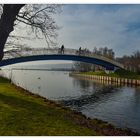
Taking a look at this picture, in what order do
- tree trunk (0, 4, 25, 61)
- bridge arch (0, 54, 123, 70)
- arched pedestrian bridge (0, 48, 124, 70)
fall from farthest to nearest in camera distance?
bridge arch (0, 54, 123, 70) < arched pedestrian bridge (0, 48, 124, 70) < tree trunk (0, 4, 25, 61)

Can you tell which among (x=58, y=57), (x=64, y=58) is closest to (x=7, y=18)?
(x=58, y=57)

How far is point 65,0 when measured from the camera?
5629 mm

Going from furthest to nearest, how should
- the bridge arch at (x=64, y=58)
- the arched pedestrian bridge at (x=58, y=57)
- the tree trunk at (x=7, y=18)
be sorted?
the bridge arch at (x=64, y=58) → the arched pedestrian bridge at (x=58, y=57) → the tree trunk at (x=7, y=18)

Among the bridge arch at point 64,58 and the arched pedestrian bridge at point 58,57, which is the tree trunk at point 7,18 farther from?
the bridge arch at point 64,58

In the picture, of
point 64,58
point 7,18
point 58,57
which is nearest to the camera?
point 7,18

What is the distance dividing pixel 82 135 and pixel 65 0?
2.51 m

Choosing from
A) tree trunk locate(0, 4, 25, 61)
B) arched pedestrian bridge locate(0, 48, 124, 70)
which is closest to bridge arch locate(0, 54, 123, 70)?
arched pedestrian bridge locate(0, 48, 124, 70)

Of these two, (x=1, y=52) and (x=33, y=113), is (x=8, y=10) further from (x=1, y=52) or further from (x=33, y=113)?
(x=33, y=113)

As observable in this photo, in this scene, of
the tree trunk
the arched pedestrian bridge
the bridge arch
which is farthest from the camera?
the bridge arch

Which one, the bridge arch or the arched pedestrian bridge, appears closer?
the arched pedestrian bridge

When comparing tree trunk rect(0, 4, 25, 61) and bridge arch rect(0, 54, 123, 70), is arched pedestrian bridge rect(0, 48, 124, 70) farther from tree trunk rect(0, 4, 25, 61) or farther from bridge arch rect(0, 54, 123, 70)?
tree trunk rect(0, 4, 25, 61)

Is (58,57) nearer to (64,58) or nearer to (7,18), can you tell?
(64,58)

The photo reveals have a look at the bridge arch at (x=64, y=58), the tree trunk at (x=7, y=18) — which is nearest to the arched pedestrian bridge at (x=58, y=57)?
the bridge arch at (x=64, y=58)

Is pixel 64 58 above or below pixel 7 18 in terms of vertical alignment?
below
